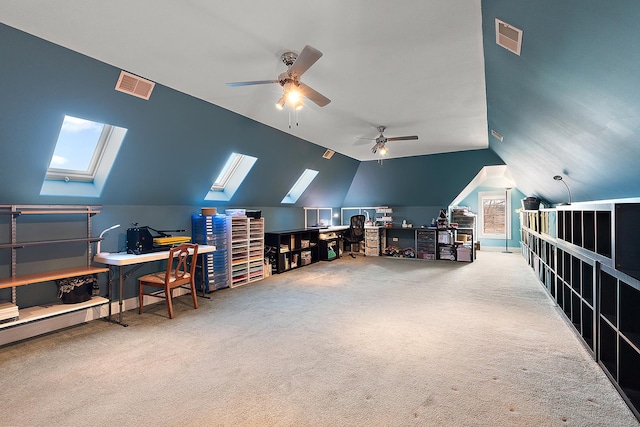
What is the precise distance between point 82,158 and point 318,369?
3.78 metres

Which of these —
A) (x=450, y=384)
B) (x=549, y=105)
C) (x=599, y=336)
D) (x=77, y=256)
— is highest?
(x=549, y=105)

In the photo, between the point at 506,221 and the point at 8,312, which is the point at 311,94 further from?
the point at 506,221

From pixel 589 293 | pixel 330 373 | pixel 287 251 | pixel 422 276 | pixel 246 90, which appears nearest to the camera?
pixel 330 373

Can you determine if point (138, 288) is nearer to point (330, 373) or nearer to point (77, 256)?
point (77, 256)

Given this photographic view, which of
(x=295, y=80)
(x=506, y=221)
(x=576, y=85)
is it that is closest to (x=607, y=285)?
(x=576, y=85)

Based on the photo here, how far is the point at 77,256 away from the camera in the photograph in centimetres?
371

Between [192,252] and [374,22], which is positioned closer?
[374,22]

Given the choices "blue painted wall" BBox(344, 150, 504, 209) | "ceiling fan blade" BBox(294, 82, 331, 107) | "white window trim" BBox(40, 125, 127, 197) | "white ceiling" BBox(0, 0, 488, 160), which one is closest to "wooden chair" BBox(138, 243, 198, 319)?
"white window trim" BBox(40, 125, 127, 197)

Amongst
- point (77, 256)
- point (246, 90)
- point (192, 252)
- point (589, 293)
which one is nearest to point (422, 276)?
point (589, 293)

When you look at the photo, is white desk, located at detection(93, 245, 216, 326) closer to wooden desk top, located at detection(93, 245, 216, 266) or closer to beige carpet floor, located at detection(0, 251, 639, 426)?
wooden desk top, located at detection(93, 245, 216, 266)

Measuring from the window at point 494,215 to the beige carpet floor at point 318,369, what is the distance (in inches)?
221

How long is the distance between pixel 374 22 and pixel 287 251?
4.95 meters

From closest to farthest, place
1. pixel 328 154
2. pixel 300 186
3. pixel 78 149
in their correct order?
1. pixel 78 149
2. pixel 328 154
3. pixel 300 186

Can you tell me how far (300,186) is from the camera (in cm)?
736
